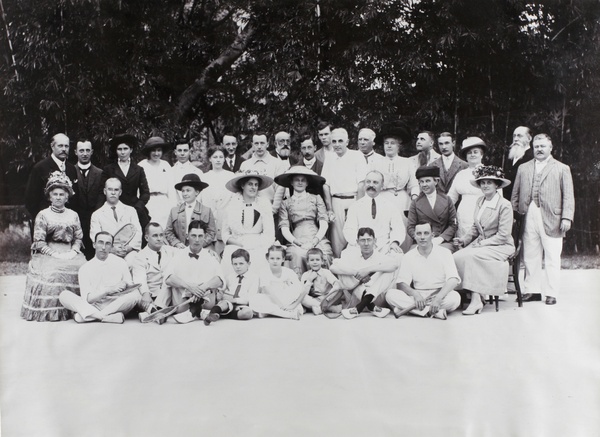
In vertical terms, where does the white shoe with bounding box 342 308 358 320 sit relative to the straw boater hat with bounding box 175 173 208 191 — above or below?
below

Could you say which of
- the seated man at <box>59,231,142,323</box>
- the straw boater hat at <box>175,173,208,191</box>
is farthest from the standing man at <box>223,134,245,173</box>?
the seated man at <box>59,231,142,323</box>

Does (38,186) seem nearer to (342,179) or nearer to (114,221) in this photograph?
(114,221)

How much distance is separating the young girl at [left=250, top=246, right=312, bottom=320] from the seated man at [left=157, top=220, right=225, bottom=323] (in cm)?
27

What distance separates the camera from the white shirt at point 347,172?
4.40 metres

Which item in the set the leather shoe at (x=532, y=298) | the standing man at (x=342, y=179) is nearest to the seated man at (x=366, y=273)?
the standing man at (x=342, y=179)

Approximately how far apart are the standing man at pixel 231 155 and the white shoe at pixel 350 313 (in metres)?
1.19

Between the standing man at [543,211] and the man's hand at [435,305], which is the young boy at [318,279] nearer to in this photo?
the man's hand at [435,305]

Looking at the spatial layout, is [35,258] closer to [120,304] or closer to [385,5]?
[120,304]

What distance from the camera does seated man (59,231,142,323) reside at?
165 inches

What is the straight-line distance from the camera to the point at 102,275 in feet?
14.0

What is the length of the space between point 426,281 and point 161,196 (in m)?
1.82

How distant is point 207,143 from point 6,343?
1.76 metres

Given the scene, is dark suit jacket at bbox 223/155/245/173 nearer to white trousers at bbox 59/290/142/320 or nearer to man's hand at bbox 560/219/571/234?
white trousers at bbox 59/290/142/320

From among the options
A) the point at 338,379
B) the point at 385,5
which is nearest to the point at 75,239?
the point at 338,379
